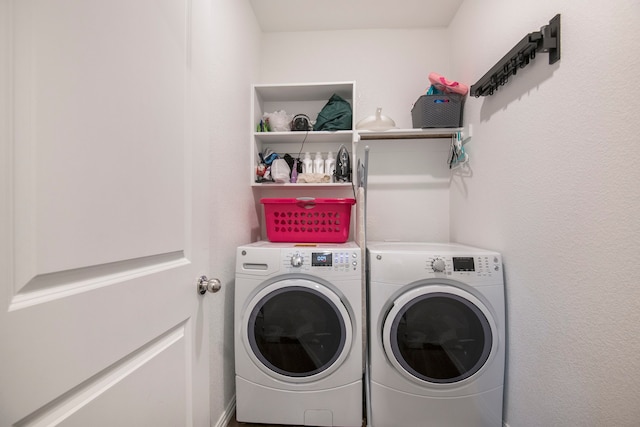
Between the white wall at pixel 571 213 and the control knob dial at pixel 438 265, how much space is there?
334 millimetres

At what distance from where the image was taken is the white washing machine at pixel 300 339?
1396 millimetres

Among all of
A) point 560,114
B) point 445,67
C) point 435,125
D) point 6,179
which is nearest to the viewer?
point 6,179

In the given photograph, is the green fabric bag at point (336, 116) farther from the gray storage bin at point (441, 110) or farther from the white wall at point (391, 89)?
the gray storage bin at point (441, 110)

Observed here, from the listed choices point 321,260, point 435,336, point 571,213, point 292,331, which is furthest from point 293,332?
point 571,213

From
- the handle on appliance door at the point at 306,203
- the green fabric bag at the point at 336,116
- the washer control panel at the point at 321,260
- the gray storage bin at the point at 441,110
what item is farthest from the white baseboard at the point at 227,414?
the gray storage bin at the point at 441,110

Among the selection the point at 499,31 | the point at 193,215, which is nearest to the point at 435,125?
the point at 499,31

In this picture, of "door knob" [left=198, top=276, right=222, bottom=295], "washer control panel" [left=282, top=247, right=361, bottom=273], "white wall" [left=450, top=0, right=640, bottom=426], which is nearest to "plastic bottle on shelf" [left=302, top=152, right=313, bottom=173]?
"washer control panel" [left=282, top=247, right=361, bottom=273]

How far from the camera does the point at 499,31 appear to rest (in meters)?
1.46

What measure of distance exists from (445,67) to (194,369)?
2516mm

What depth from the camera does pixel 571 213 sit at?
0.99 m

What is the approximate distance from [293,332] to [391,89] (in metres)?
1.93

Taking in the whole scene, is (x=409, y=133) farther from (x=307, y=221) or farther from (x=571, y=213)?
(x=571, y=213)

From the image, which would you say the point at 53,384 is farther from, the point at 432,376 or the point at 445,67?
the point at 445,67

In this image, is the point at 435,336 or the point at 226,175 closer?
the point at 435,336
